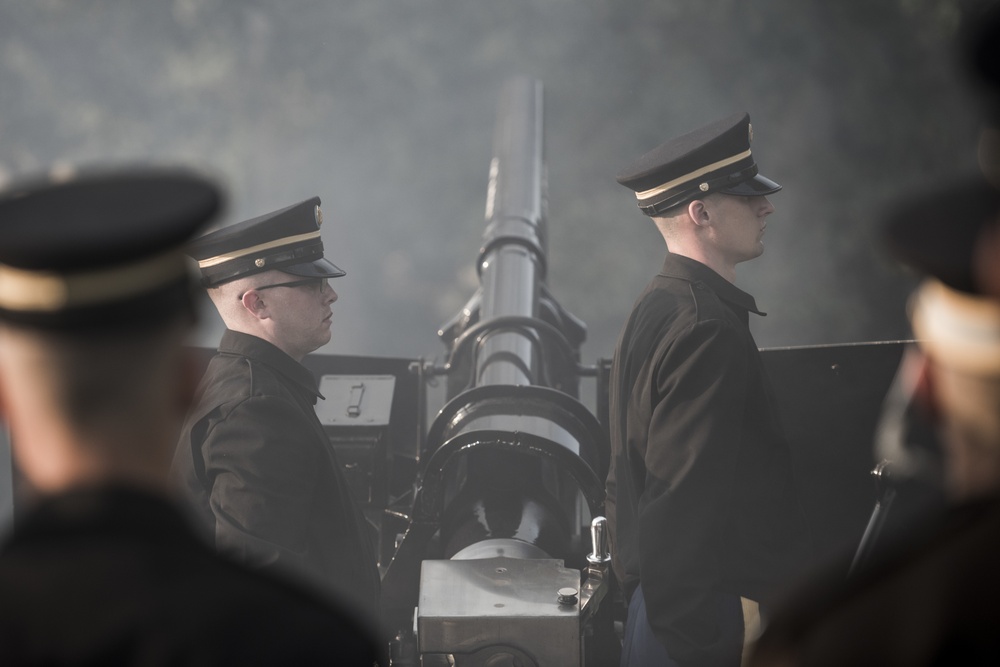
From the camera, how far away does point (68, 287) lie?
1554 millimetres

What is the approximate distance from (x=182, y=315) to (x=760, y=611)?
7.51ft

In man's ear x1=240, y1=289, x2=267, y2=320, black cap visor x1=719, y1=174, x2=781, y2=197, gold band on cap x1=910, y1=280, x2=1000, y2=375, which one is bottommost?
gold band on cap x1=910, y1=280, x2=1000, y2=375

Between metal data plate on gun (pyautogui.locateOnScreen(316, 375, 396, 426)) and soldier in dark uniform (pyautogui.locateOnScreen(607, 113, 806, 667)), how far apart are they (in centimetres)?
156

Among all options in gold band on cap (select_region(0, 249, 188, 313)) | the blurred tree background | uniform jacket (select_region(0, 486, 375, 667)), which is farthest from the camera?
the blurred tree background

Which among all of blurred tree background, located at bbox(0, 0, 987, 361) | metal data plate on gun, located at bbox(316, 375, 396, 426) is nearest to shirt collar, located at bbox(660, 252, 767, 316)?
metal data plate on gun, located at bbox(316, 375, 396, 426)

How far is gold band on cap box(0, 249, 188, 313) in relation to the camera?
1545mm

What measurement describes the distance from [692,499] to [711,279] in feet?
2.16

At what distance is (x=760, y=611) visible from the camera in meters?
3.49

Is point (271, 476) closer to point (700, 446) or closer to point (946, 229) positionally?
point (700, 446)

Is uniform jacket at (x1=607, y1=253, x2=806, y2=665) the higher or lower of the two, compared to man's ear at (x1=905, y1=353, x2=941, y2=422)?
higher

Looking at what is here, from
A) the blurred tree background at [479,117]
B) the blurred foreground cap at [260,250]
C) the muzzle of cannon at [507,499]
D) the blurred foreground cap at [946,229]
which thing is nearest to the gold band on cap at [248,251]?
the blurred foreground cap at [260,250]

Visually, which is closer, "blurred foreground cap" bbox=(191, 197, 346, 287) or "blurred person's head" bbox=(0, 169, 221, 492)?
"blurred person's head" bbox=(0, 169, 221, 492)

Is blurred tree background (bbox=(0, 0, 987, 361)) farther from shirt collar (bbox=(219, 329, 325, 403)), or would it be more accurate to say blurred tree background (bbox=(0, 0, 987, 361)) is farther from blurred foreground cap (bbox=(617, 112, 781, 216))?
shirt collar (bbox=(219, 329, 325, 403))

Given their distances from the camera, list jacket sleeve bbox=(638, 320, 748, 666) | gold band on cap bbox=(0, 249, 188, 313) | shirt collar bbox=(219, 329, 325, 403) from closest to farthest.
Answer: gold band on cap bbox=(0, 249, 188, 313)
jacket sleeve bbox=(638, 320, 748, 666)
shirt collar bbox=(219, 329, 325, 403)
